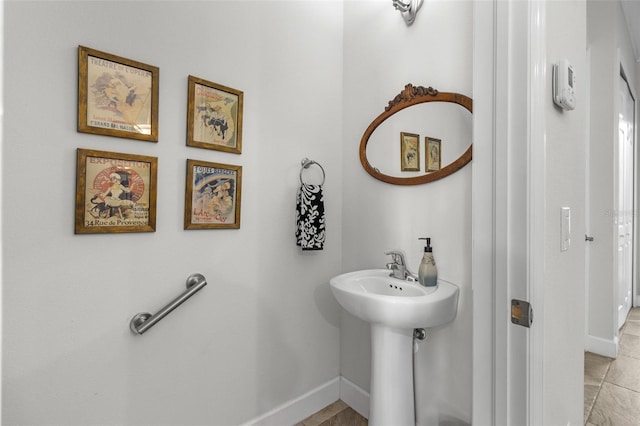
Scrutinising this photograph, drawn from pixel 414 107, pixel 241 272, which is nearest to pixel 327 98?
pixel 414 107

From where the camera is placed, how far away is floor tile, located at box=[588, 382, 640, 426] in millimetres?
1687

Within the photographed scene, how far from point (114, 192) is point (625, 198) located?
377 cm

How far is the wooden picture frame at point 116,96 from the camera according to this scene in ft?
3.77

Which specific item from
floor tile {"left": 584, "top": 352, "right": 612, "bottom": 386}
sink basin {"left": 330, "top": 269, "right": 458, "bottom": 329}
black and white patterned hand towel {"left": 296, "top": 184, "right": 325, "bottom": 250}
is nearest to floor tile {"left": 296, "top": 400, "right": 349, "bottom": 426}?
sink basin {"left": 330, "top": 269, "right": 458, "bottom": 329}

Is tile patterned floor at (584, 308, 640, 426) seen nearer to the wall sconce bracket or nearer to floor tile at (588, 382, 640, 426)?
floor tile at (588, 382, 640, 426)

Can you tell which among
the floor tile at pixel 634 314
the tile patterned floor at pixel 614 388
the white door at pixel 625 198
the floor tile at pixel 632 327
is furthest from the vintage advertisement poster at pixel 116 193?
the floor tile at pixel 634 314

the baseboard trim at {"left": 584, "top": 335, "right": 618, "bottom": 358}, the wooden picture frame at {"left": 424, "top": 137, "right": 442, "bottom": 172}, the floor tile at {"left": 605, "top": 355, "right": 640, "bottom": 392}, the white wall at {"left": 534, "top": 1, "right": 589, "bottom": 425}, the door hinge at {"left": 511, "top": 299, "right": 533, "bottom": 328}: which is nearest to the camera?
the door hinge at {"left": 511, "top": 299, "right": 533, "bottom": 328}

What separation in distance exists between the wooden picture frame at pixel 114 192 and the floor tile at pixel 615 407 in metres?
2.26

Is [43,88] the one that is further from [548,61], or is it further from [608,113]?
[608,113]

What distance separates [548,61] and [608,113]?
1.94m

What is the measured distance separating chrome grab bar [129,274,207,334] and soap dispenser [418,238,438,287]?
88cm

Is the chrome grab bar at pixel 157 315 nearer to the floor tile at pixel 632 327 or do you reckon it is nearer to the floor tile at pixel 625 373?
the floor tile at pixel 625 373

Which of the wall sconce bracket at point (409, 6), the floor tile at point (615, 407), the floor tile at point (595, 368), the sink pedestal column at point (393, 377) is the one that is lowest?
the floor tile at point (615, 407)

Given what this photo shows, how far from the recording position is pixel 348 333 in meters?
1.90
